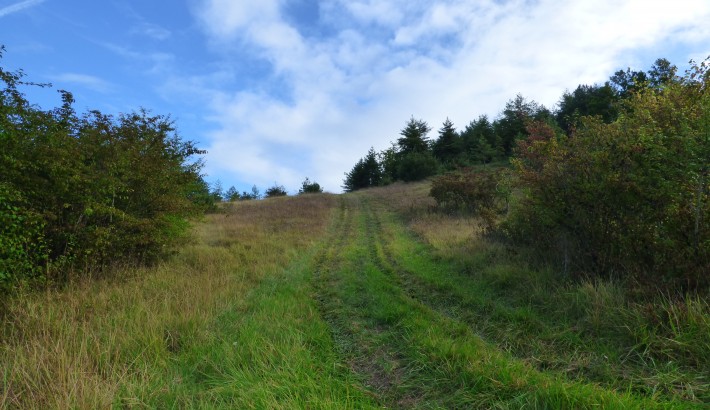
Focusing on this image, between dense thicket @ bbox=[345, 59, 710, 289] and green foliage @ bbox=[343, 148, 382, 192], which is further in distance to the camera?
green foliage @ bbox=[343, 148, 382, 192]

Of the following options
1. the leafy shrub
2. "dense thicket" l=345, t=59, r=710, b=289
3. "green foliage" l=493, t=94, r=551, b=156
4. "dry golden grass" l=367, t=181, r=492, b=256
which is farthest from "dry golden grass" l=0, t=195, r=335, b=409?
"green foliage" l=493, t=94, r=551, b=156

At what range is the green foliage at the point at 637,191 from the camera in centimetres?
430

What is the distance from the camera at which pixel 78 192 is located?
19.9 ft

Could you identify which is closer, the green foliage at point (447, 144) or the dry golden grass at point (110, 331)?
the dry golden grass at point (110, 331)

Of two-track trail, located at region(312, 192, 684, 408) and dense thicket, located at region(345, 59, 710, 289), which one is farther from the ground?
dense thicket, located at region(345, 59, 710, 289)

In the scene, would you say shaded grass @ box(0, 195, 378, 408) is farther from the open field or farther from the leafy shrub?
the leafy shrub

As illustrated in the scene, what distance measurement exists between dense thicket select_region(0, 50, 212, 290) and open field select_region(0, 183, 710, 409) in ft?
2.33

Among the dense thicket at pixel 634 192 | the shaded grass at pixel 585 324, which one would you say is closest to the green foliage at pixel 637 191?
the dense thicket at pixel 634 192

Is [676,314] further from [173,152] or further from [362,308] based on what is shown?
[173,152]

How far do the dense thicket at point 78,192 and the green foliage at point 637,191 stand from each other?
27.5 feet

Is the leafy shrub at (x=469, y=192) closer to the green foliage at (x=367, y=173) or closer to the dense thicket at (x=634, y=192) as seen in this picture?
the dense thicket at (x=634, y=192)

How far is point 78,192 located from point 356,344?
578 centimetres

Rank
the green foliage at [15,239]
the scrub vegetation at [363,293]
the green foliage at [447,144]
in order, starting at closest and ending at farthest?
the scrub vegetation at [363,293] < the green foliage at [15,239] < the green foliage at [447,144]

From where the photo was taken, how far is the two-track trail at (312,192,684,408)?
2877 mm
